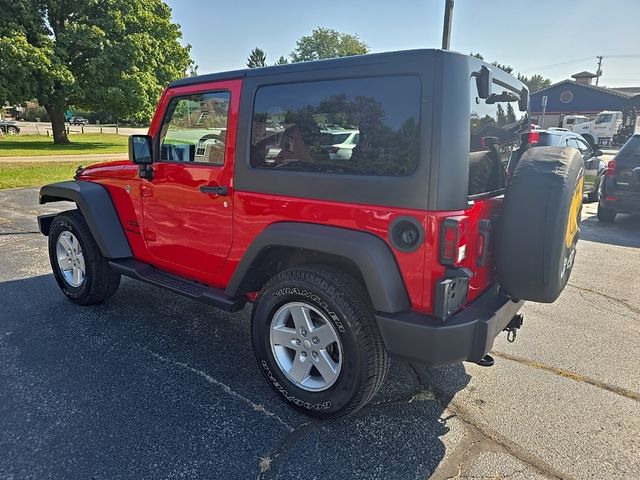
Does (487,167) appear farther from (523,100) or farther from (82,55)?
(82,55)

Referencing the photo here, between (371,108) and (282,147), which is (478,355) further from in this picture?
(282,147)

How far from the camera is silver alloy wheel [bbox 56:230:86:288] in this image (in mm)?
4055

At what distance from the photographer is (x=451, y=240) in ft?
6.98

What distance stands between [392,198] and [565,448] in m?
1.65

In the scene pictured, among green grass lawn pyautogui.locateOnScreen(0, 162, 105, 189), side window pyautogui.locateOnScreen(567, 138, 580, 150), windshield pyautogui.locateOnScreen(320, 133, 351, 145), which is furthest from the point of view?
green grass lawn pyautogui.locateOnScreen(0, 162, 105, 189)

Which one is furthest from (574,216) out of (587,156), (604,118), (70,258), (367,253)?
(604,118)

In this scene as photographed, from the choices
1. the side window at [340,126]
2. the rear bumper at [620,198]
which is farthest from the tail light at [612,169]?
the side window at [340,126]

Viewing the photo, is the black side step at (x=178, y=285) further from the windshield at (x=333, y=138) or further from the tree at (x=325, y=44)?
the tree at (x=325, y=44)

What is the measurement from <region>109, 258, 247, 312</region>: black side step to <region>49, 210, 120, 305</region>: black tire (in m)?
0.23

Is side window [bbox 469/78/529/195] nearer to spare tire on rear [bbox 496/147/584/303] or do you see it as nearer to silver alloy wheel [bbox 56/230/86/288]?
spare tire on rear [bbox 496/147/584/303]

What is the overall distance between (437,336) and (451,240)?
478 mm

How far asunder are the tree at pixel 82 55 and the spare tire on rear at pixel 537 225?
21563mm

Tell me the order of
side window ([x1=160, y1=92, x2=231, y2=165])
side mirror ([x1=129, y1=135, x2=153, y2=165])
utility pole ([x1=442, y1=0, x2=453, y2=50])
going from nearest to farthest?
side window ([x1=160, y1=92, x2=231, y2=165]) < side mirror ([x1=129, y1=135, x2=153, y2=165]) < utility pole ([x1=442, y1=0, x2=453, y2=50])

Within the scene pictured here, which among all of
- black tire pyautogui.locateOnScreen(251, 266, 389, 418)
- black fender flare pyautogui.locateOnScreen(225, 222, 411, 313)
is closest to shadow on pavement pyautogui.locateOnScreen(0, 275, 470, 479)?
black tire pyautogui.locateOnScreen(251, 266, 389, 418)
